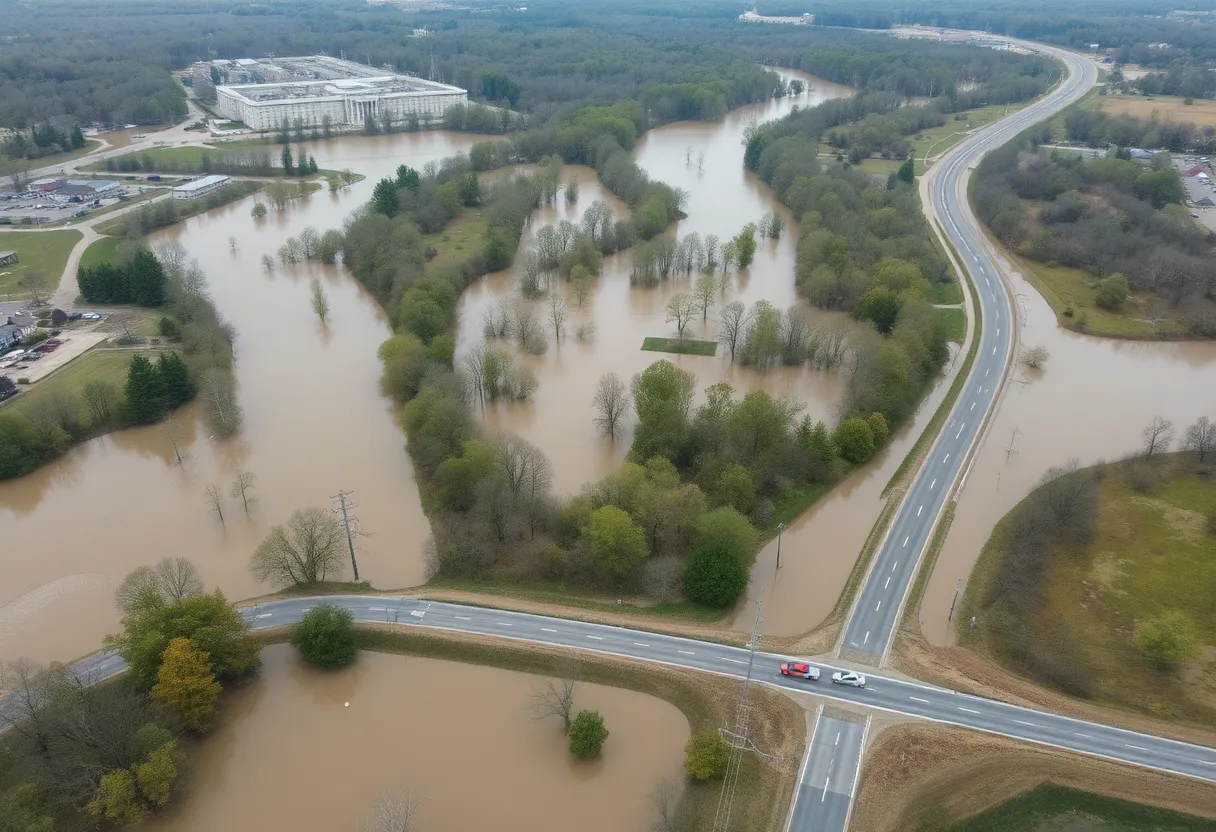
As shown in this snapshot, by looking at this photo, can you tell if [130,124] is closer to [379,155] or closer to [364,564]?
[379,155]

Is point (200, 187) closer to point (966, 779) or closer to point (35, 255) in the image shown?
point (35, 255)

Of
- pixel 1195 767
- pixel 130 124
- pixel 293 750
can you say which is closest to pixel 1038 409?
pixel 1195 767

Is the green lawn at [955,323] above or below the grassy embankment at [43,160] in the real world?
below

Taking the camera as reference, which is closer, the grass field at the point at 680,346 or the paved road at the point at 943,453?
the paved road at the point at 943,453

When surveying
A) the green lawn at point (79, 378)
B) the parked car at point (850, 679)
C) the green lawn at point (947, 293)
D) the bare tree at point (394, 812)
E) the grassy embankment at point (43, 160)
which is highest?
the grassy embankment at point (43, 160)

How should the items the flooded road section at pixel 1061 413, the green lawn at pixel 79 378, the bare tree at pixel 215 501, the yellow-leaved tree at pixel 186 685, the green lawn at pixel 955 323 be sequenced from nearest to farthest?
the yellow-leaved tree at pixel 186 685
the flooded road section at pixel 1061 413
the bare tree at pixel 215 501
the green lawn at pixel 79 378
the green lawn at pixel 955 323

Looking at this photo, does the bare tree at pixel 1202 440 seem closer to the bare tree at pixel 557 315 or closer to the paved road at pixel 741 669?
the paved road at pixel 741 669

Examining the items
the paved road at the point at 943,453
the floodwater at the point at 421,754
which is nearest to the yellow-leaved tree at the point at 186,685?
the floodwater at the point at 421,754
